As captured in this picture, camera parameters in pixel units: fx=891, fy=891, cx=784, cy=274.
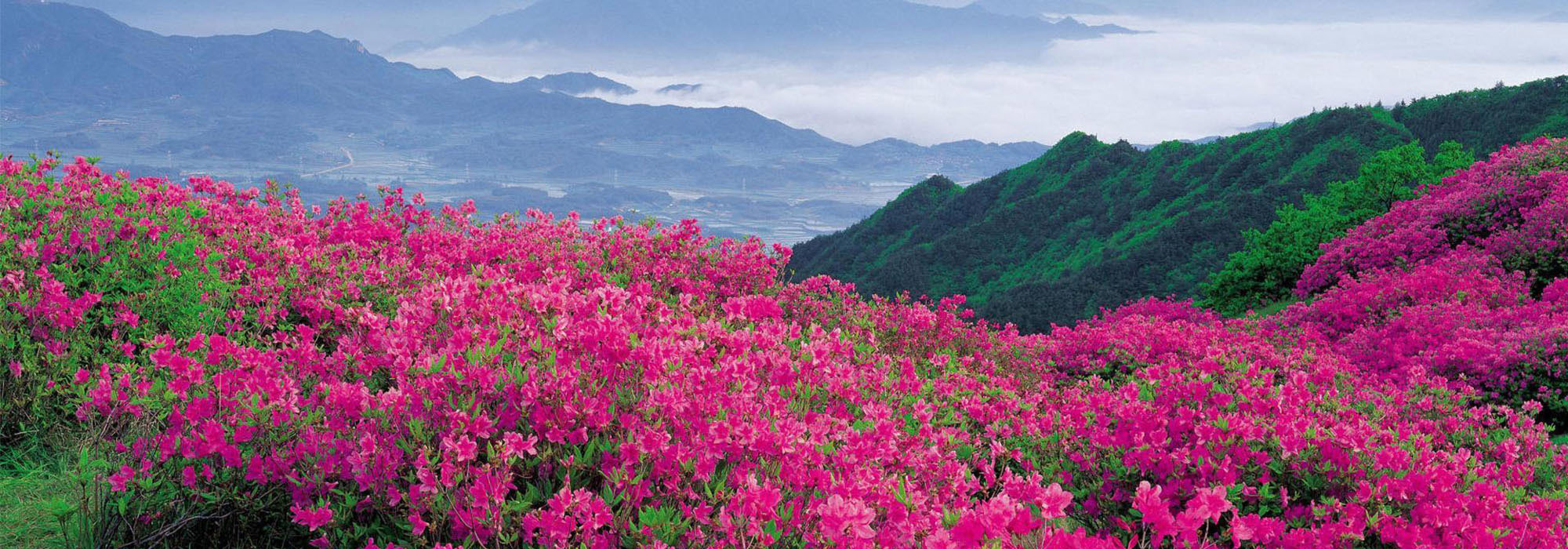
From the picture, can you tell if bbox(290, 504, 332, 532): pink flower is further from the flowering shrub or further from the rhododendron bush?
the flowering shrub

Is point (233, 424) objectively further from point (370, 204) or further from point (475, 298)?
point (370, 204)

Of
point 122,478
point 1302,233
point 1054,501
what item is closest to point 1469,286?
point 1054,501

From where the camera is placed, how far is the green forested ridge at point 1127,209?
36.9 m

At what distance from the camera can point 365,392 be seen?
11.9 feet

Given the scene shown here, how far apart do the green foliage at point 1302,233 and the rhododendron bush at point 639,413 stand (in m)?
14.9

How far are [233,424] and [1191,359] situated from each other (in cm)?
776

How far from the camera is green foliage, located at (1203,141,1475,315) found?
72.6 ft

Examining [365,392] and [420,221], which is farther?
[420,221]

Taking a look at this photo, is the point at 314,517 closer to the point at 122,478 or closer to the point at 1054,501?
the point at 122,478

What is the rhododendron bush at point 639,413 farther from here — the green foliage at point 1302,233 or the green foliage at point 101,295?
the green foliage at point 1302,233

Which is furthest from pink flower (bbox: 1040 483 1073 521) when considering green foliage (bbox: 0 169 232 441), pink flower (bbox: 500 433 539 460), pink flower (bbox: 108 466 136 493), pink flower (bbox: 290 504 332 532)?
green foliage (bbox: 0 169 232 441)

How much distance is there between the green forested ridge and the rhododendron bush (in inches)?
1056

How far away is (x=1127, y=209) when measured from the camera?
49.1 metres

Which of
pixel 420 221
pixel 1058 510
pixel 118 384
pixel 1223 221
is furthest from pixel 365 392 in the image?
pixel 1223 221
